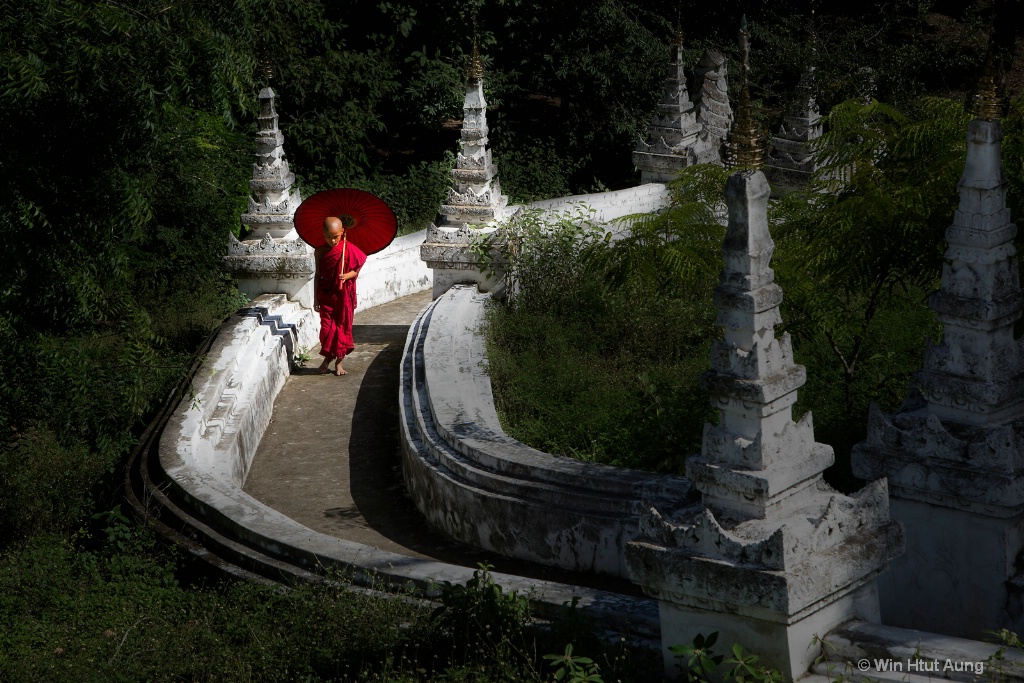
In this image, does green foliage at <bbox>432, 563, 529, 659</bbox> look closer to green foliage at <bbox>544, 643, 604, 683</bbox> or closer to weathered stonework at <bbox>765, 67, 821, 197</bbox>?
green foliage at <bbox>544, 643, 604, 683</bbox>

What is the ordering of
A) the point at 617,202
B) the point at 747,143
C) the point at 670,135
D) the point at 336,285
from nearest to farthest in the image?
the point at 747,143 → the point at 336,285 → the point at 617,202 → the point at 670,135

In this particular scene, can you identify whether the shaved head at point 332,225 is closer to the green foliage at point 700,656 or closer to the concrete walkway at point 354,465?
the concrete walkway at point 354,465

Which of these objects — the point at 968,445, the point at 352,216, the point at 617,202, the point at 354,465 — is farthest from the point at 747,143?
the point at 617,202

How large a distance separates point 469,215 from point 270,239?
1.99 meters

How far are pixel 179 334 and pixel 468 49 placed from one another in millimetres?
9228

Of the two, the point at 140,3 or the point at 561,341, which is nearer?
the point at 140,3

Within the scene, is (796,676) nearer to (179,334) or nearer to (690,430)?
(690,430)

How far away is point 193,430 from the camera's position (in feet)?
29.7

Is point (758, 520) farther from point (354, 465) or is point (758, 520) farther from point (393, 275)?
point (393, 275)

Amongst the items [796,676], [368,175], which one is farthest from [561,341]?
[368,175]

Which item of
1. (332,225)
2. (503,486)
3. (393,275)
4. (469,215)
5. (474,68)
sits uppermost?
(474,68)

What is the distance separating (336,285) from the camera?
1145 cm

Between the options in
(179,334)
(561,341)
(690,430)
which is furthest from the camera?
(179,334)

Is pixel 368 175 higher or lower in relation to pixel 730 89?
lower
